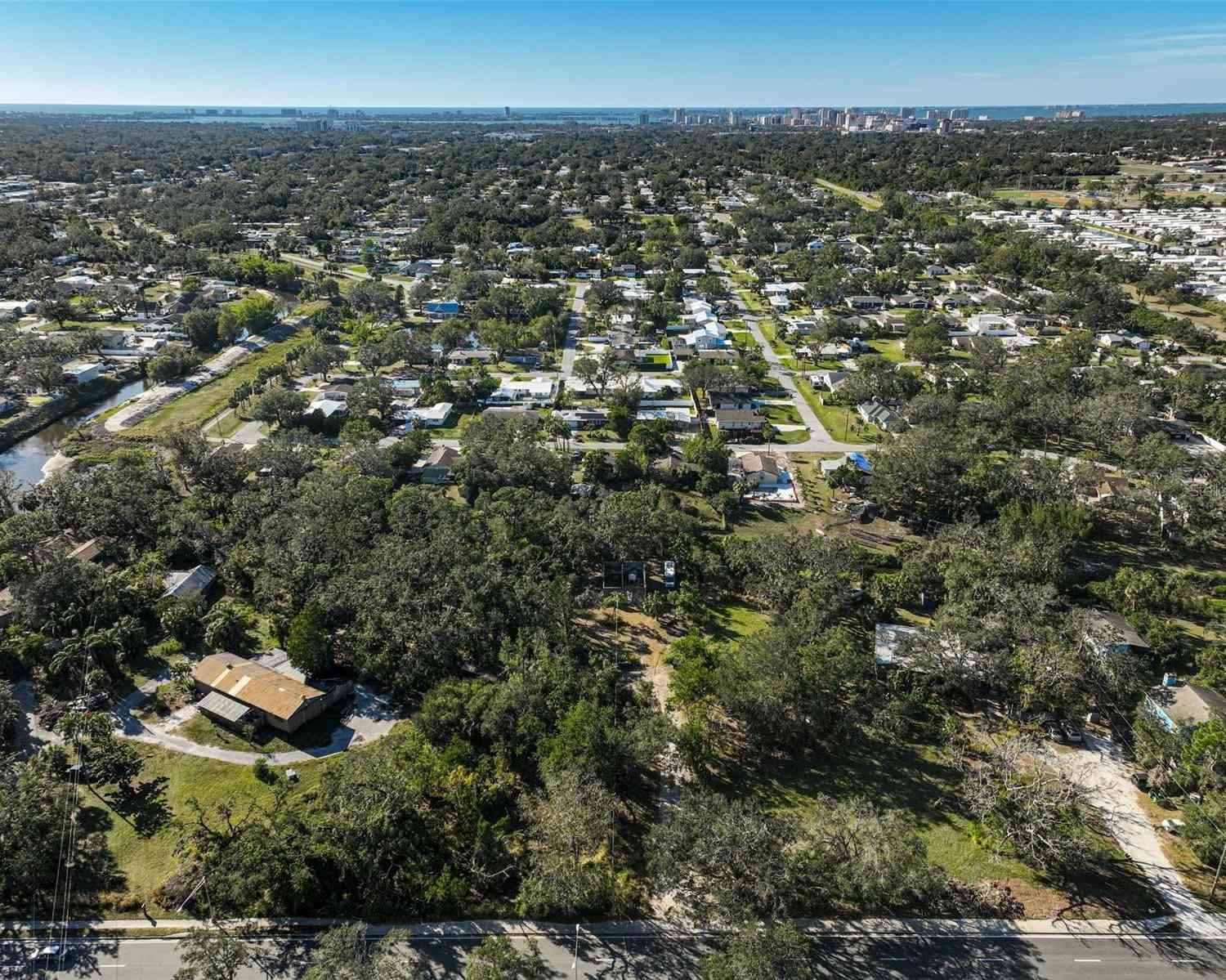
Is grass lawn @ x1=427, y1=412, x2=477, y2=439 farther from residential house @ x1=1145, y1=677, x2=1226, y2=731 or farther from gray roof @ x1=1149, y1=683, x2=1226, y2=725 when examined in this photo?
gray roof @ x1=1149, y1=683, x2=1226, y2=725

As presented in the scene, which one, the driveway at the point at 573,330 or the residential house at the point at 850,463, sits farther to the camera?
the driveway at the point at 573,330

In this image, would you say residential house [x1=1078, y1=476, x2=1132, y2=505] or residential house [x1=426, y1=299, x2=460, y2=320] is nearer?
residential house [x1=1078, y1=476, x2=1132, y2=505]

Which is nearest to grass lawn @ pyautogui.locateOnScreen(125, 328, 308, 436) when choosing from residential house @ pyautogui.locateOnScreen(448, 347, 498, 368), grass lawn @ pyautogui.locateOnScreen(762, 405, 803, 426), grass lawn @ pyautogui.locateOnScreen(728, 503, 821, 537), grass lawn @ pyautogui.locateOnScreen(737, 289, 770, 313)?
residential house @ pyautogui.locateOnScreen(448, 347, 498, 368)

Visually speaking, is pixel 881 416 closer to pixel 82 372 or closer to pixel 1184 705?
pixel 1184 705

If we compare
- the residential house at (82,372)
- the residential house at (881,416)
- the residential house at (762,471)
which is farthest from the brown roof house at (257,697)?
the residential house at (82,372)

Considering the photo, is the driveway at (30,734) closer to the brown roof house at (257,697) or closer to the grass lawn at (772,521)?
the brown roof house at (257,697)
